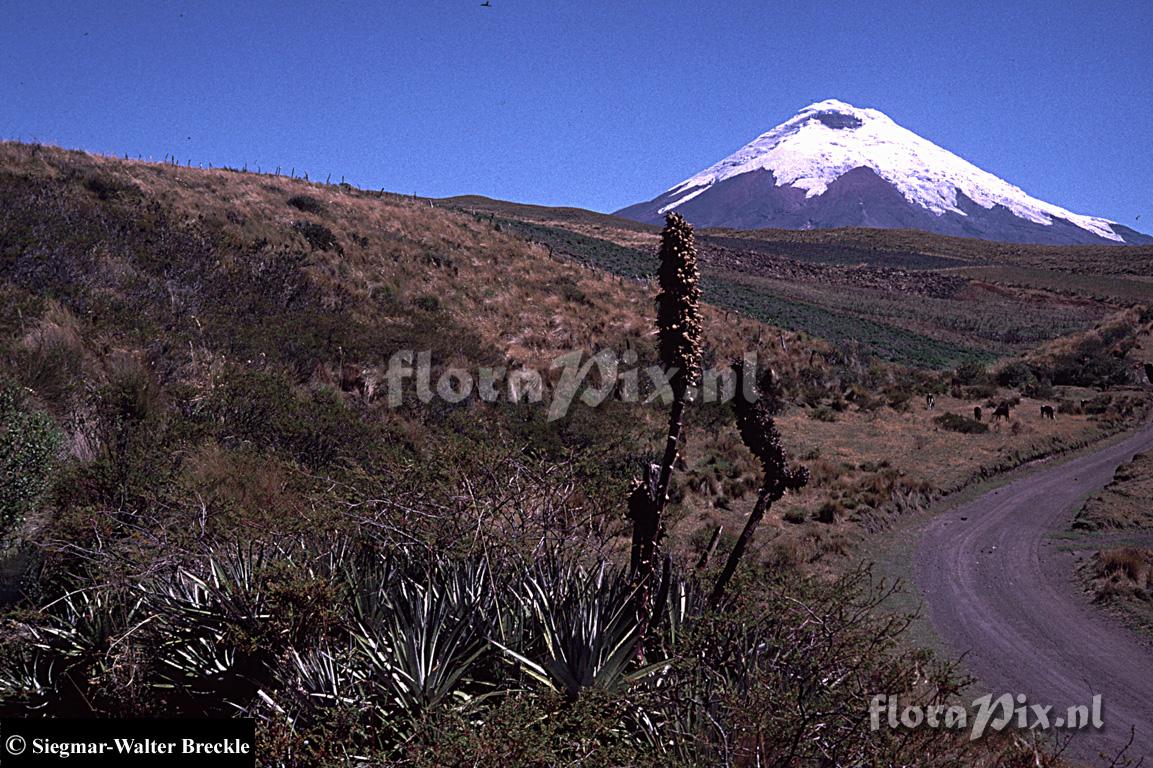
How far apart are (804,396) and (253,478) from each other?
24.3 metres

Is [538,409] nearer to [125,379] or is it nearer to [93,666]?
[125,379]

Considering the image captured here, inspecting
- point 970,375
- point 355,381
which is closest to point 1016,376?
point 970,375

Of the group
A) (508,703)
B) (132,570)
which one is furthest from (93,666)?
(508,703)

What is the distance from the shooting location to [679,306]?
4527mm

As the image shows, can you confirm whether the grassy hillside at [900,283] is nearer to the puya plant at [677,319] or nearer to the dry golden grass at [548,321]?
the dry golden grass at [548,321]

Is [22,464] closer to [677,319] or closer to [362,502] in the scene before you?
[362,502]

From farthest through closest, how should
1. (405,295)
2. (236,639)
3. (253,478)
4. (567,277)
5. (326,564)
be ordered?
(567,277)
(405,295)
(253,478)
(326,564)
(236,639)

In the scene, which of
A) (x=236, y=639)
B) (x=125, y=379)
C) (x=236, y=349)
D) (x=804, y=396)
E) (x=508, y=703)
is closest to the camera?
(x=508, y=703)

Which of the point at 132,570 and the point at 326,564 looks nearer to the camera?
the point at 132,570

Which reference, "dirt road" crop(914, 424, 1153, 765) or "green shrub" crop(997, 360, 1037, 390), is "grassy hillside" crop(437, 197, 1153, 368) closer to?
"green shrub" crop(997, 360, 1037, 390)

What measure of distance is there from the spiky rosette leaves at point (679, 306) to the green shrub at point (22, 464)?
623 cm

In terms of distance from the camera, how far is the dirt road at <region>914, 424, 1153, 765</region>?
9.60m

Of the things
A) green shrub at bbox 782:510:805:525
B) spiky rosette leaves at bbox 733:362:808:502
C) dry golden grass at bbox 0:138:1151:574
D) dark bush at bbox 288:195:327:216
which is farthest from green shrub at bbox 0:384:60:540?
dark bush at bbox 288:195:327:216

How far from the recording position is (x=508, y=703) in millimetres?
4398
